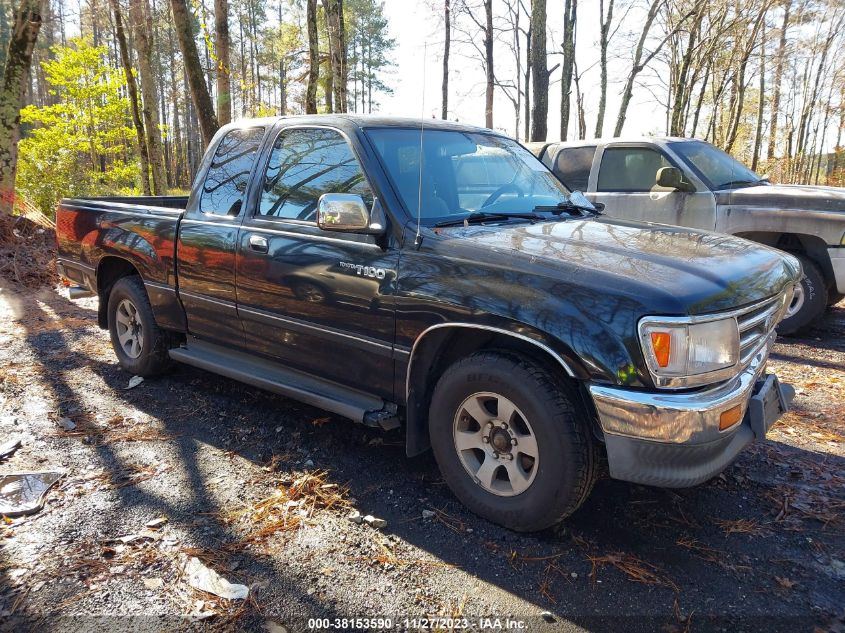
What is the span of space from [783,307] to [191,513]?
3.30m

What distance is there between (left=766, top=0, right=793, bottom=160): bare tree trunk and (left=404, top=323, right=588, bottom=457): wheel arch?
23.1 meters

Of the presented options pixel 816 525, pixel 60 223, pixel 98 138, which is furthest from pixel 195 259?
pixel 98 138

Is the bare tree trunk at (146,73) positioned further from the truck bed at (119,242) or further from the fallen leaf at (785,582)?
the fallen leaf at (785,582)

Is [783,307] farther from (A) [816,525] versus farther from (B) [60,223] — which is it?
(B) [60,223]

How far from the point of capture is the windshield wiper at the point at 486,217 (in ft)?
10.6

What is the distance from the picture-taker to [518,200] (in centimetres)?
368

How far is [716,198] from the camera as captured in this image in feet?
21.9

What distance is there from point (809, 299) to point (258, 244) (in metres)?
5.75

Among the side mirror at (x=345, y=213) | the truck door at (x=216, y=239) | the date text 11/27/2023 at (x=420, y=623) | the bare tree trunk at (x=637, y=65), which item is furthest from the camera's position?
the bare tree trunk at (x=637, y=65)

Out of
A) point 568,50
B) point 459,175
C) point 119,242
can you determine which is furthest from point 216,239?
point 568,50

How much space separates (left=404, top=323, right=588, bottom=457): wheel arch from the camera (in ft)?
9.01

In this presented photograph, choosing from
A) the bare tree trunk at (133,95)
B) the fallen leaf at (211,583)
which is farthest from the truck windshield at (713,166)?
the bare tree trunk at (133,95)

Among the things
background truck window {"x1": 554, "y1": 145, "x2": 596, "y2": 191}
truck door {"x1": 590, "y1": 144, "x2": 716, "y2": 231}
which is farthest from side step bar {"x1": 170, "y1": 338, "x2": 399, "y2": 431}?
background truck window {"x1": 554, "y1": 145, "x2": 596, "y2": 191}

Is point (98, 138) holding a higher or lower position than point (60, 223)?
higher
